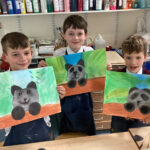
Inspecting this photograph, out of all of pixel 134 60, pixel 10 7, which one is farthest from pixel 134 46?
pixel 10 7

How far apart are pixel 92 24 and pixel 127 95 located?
1.66 m

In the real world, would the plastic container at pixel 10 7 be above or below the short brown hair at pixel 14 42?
above

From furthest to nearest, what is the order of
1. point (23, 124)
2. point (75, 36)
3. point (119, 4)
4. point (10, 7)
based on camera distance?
point (119, 4), point (10, 7), point (75, 36), point (23, 124)

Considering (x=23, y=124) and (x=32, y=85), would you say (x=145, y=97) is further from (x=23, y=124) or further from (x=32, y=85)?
(x=23, y=124)

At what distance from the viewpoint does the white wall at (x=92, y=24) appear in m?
2.19

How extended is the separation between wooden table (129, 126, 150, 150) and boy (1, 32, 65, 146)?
0.43 metres

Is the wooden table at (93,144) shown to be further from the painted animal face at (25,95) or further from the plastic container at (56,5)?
the plastic container at (56,5)

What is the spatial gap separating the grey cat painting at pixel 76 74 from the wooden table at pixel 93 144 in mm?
338

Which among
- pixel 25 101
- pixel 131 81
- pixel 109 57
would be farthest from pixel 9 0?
pixel 131 81

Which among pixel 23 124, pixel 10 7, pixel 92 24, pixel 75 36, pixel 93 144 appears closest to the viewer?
pixel 93 144

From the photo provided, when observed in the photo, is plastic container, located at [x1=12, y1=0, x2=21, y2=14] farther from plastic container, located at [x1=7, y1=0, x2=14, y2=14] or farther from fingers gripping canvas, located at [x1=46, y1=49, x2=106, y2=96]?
fingers gripping canvas, located at [x1=46, y1=49, x2=106, y2=96]

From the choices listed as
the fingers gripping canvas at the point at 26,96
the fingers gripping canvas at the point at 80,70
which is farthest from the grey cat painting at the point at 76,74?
the fingers gripping canvas at the point at 26,96

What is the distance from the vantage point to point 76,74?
1.03 meters

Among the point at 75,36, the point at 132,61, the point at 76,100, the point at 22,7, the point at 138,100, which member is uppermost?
the point at 22,7
